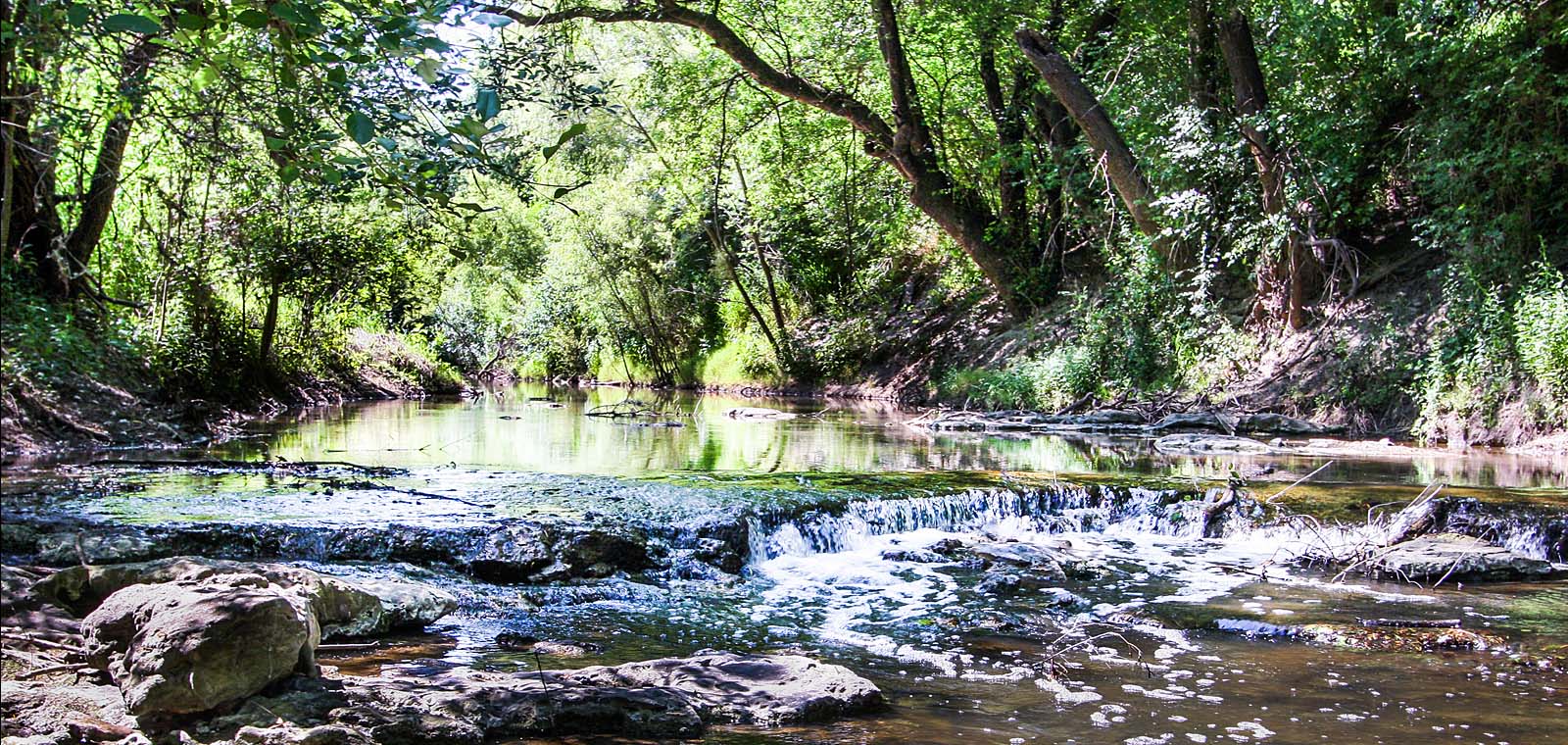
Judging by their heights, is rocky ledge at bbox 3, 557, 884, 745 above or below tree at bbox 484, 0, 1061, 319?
below

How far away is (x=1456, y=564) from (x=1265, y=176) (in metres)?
9.32

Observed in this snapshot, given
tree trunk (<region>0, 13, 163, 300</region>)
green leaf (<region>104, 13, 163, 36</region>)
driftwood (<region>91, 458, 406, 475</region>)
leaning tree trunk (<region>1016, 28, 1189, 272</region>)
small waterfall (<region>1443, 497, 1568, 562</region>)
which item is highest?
leaning tree trunk (<region>1016, 28, 1189, 272</region>)

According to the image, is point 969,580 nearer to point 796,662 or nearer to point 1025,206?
point 796,662

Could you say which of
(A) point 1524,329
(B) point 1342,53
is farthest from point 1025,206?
(A) point 1524,329

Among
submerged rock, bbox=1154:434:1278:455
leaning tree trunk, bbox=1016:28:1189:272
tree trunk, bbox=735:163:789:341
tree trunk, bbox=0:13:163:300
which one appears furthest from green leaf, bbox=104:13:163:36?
tree trunk, bbox=735:163:789:341

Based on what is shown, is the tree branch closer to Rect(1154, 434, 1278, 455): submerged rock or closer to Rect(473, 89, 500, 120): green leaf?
Rect(1154, 434, 1278, 455): submerged rock

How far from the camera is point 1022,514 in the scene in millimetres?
10250

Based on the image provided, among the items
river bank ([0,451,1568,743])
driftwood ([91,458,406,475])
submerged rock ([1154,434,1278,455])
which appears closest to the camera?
river bank ([0,451,1568,743])

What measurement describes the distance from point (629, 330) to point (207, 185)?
20.0 metres

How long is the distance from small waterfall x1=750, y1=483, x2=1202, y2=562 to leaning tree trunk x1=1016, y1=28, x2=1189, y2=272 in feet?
27.4

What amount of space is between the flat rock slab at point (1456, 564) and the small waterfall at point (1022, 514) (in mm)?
1877

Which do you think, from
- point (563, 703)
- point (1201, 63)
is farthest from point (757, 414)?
point (563, 703)

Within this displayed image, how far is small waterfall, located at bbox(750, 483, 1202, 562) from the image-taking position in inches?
375

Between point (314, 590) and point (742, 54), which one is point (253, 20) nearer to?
point (314, 590)
